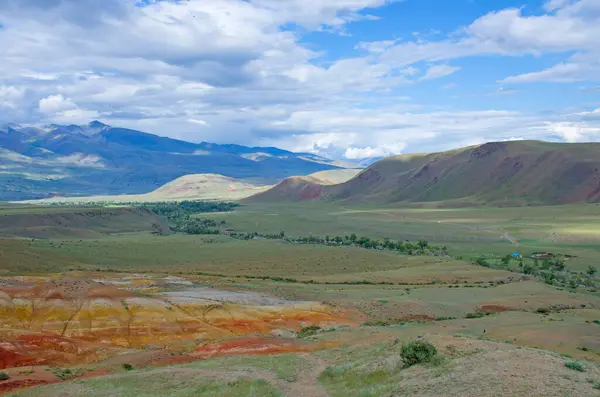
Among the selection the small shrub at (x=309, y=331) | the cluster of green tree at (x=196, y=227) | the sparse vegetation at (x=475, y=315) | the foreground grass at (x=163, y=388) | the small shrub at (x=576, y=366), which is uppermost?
the cluster of green tree at (x=196, y=227)

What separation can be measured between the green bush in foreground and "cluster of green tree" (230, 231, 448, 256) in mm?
75522

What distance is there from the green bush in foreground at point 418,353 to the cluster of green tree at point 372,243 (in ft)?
248

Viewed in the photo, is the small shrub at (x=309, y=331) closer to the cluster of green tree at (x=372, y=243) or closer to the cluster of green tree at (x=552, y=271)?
the cluster of green tree at (x=552, y=271)

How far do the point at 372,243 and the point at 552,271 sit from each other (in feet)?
121

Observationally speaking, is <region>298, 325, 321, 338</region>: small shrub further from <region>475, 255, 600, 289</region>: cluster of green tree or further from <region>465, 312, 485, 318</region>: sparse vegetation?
<region>475, 255, 600, 289</region>: cluster of green tree

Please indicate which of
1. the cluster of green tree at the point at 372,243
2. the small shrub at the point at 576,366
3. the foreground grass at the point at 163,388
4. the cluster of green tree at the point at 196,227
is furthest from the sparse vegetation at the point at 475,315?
the cluster of green tree at the point at 196,227

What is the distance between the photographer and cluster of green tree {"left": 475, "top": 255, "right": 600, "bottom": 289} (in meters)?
67.2

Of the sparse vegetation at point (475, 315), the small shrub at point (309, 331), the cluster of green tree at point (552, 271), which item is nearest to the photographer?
the small shrub at point (309, 331)

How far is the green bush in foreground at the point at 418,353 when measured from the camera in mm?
21828

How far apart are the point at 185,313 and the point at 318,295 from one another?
55.3 ft

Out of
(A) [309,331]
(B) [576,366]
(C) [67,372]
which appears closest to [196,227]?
(A) [309,331]

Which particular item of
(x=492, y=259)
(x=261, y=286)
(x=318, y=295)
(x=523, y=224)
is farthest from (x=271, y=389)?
(x=523, y=224)

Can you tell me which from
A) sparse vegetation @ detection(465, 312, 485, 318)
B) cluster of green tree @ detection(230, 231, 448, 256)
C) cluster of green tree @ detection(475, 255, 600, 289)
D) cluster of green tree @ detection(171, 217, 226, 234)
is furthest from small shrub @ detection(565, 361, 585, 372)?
cluster of green tree @ detection(171, 217, 226, 234)

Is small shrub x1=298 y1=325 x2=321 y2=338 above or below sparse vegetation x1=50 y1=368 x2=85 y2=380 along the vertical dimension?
below
